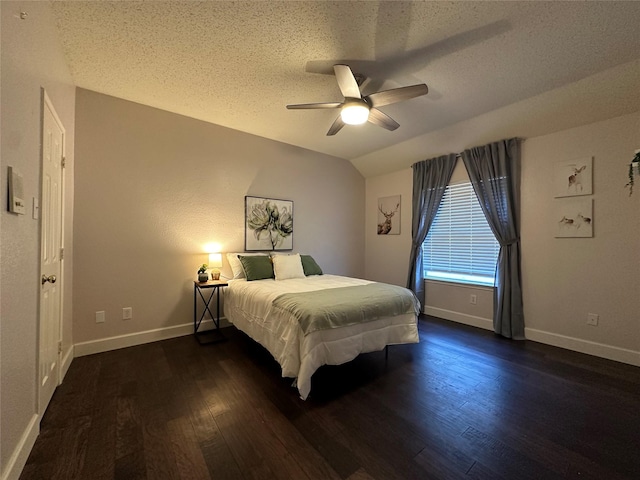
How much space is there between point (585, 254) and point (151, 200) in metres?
4.94

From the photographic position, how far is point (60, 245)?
2174 mm

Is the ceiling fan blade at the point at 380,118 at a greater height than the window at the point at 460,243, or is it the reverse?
the ceiling fan blade at the point at 380,118

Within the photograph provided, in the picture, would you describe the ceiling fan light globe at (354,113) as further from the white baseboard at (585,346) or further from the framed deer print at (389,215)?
the white baseboard at (585,346)

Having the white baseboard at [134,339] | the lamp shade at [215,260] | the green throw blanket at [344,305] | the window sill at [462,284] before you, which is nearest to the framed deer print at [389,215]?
the window sill at [462,284]

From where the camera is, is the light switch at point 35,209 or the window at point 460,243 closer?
the light switch at point 35,209

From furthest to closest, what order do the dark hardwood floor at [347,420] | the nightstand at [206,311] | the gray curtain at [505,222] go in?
the gray curtain at [505,222], the nightstand at [206,311], the dark hardwood floor at [347,420]

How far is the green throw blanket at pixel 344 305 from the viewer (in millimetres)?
1968

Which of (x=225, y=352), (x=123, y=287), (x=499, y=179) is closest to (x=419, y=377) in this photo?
(x=225, y=352)

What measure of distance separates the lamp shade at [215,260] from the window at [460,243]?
3.21m

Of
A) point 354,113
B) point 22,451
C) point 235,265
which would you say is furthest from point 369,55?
point 22,451

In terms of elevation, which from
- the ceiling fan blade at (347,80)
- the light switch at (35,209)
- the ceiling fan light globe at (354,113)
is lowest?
the light switch at (35,209)

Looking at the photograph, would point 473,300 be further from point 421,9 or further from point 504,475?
point 421,9

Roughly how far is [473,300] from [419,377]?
196 centimetres

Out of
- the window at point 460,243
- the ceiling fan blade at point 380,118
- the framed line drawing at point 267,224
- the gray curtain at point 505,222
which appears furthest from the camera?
the framed line drawing at point 267,224
